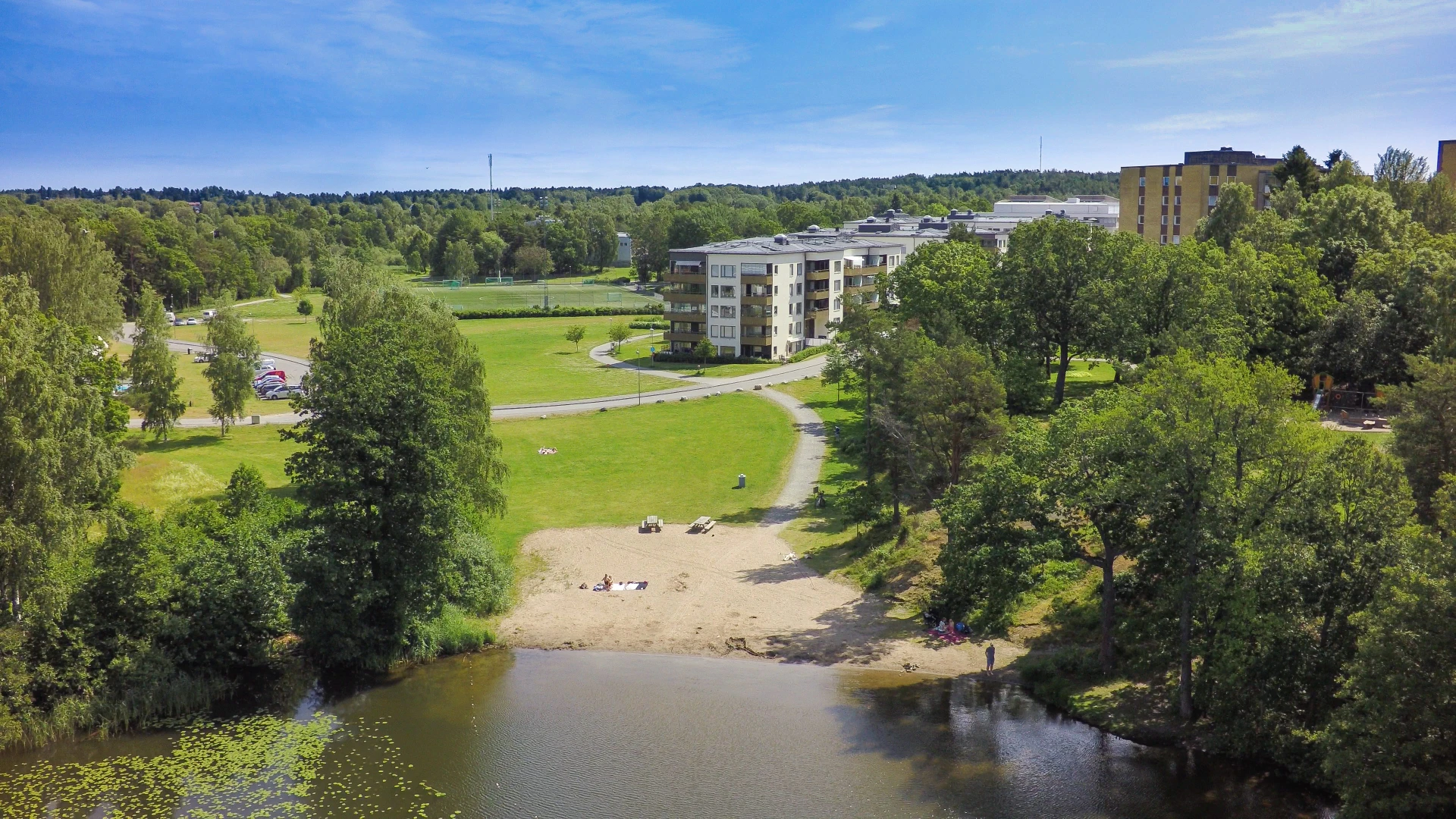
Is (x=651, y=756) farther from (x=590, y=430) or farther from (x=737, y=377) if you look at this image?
(x=737, y=377)

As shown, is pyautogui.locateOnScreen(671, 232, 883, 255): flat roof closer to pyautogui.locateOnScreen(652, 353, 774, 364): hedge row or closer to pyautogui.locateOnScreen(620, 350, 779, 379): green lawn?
pyautogui.locateOnScreen(652, 353, 774, 364): hedge row

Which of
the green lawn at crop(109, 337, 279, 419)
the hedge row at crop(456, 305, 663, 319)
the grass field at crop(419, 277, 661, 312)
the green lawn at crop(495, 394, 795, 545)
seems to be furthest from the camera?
the grass field at crop(419, 277, 661, 312)

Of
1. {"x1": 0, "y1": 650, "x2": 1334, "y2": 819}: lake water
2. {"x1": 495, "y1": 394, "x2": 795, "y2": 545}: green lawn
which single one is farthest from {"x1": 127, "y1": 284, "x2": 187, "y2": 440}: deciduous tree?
{"x1": 0, "y1": 650, "x2": 1334, "y2": 819}: lake water

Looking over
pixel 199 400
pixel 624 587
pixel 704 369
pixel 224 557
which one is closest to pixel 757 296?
pixel 704 369

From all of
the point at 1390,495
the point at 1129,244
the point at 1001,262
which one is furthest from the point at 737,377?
the point at 1390,495

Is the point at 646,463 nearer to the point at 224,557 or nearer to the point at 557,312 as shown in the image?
the point at 224,557
